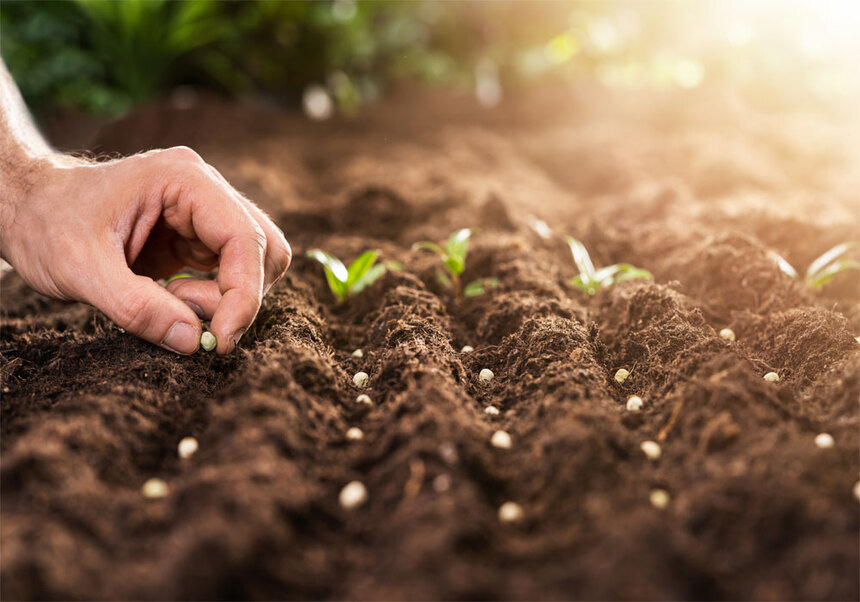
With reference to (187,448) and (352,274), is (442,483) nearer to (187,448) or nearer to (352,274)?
(187,448)

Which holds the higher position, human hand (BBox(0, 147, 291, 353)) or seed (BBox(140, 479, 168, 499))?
human hand (BBox(0, 147, 291, 353))

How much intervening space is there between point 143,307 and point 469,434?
0.82 metres

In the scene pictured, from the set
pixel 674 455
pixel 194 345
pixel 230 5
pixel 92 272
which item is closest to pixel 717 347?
pixel 674 455

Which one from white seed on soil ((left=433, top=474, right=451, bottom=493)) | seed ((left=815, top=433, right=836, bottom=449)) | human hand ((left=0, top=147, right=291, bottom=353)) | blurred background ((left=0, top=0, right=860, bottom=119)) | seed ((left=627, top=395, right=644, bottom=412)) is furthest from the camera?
blurred background ((left=0, top=0, right=860, bottom=119))

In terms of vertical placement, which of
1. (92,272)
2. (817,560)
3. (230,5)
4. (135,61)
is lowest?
(135,61)

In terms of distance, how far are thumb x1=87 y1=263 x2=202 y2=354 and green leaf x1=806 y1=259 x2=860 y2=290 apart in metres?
1.80

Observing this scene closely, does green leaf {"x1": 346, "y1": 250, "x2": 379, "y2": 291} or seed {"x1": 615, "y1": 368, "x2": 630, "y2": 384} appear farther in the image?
green leaf {"x1": 346, "y1": 250, "x2": 379, "y2": 291}

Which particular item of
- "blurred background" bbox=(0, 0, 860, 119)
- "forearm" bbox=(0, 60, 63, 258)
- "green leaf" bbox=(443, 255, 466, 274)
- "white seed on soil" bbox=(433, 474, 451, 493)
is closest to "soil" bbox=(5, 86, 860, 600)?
"white seed on soil" bbox=(433, 474, 451, 493)

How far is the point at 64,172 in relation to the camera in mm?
1697

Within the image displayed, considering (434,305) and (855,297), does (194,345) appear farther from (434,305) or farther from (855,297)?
(855,297)

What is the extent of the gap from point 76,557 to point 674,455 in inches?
41.8

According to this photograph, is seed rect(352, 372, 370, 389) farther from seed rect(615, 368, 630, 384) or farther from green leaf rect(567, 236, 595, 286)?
green leaf rect(567, 236, 595, 286)

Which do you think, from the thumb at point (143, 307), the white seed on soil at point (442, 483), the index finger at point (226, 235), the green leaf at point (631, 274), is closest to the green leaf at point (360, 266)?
the index finger at point (226, 235)

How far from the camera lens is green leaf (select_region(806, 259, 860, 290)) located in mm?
1997
